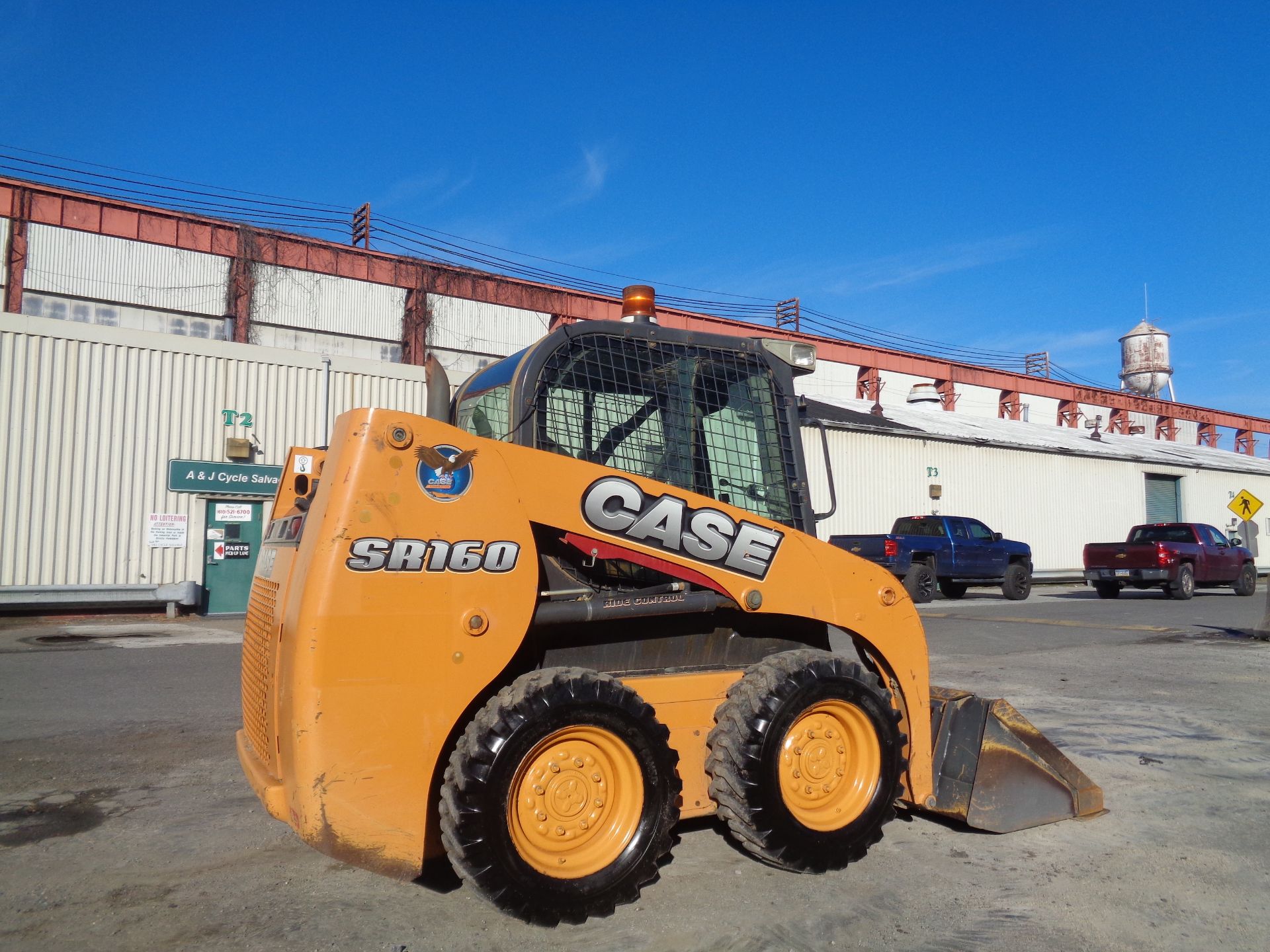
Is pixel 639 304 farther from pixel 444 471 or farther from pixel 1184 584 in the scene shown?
pixel 1184 584

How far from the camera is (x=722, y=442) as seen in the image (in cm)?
420

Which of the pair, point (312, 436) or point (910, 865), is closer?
point (910, 865)

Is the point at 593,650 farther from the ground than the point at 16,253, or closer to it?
closer to it

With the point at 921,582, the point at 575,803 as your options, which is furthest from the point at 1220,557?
the point at 575,803

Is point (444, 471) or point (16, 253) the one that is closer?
point (444, 471)

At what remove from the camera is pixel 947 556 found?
70.0ft

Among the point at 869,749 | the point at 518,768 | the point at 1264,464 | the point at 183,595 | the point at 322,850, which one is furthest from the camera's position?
the point at 1264,464

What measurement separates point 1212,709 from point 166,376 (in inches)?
639

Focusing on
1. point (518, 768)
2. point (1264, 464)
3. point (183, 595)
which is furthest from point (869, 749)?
point (1264, 464)

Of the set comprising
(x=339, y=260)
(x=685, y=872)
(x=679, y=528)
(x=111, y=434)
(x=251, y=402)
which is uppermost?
(x=339, y=260)

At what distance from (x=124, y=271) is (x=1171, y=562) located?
28.5 metres

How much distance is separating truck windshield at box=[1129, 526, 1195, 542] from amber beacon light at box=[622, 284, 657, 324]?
21.5 meters

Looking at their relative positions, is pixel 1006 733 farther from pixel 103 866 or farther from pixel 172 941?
pixel 103 866

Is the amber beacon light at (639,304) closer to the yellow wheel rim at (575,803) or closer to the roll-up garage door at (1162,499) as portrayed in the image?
the yellow wheel rim at (575,803)
